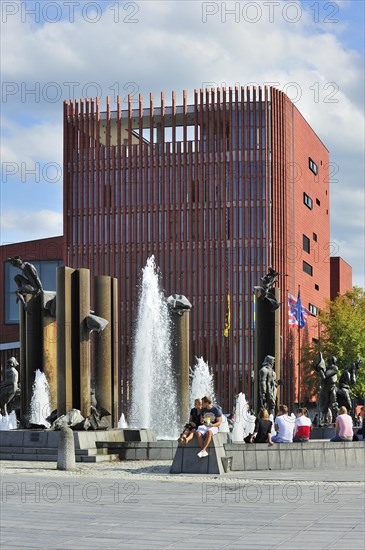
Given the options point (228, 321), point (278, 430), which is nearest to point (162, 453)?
point (278, 430)

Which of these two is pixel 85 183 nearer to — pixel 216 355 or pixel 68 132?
pixel 68 132

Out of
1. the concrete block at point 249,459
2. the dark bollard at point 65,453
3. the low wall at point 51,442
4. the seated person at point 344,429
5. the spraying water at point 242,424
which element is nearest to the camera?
the dark bollard at point 65,453

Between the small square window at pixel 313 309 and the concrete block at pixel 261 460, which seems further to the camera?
the small square window at pixel 313 309

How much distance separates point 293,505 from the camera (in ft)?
49.8

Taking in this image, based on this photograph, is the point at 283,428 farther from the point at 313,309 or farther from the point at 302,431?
the point at 313,309

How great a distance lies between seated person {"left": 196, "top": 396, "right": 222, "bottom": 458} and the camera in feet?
66.0

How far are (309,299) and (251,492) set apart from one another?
8675 centimetres

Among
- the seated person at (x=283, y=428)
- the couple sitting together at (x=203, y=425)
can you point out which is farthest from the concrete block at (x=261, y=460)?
the seated person at (x=283, y=428)

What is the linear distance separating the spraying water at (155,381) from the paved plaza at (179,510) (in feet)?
36.5

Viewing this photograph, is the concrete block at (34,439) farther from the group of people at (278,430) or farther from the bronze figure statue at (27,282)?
the bronze figure statue at (27,282)

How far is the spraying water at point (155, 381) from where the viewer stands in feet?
107

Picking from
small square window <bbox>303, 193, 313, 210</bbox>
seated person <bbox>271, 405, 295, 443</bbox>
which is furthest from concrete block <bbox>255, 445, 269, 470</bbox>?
small square window <bbox>303, 193, 313, 210</bbox>

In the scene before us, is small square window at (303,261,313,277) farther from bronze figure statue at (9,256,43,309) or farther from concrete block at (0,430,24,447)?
concrete block at (0,430,24,447)

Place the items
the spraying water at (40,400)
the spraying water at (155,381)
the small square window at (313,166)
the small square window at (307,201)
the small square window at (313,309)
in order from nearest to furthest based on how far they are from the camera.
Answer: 1. the spraying water at (40,400)
2. the spraying water at (155,381)
3. the small square window at (307,201)
4. the small square window at (313,309)
5. the small square window at (313,166)
